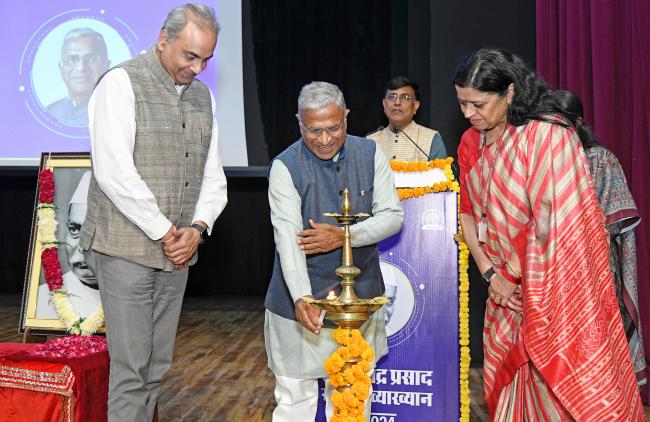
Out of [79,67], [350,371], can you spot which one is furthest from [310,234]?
[79,67]

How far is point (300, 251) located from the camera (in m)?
2.26

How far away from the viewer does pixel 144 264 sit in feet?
7.33

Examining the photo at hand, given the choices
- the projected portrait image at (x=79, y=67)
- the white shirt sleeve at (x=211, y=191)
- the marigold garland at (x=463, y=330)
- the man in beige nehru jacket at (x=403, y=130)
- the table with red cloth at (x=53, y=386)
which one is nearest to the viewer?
the white shirt sleeve at (x=211, y=191)

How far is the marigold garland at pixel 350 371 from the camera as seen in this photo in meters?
1.76

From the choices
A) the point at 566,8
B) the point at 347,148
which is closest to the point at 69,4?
the point at 566,8

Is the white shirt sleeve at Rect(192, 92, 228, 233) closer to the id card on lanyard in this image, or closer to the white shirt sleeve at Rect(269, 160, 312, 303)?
the white shirt sleeve at Rect(269, 160, 312, 303)

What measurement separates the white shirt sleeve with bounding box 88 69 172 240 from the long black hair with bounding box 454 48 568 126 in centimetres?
99

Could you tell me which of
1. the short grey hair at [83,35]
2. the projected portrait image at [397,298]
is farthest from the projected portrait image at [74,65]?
the projected portrait image at [397,298]

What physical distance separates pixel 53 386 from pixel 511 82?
190 cm

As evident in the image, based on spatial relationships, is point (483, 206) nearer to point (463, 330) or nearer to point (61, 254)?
point (463, 330)

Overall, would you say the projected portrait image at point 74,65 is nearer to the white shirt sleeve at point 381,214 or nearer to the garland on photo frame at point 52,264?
the garland on photo frame at point 52,264

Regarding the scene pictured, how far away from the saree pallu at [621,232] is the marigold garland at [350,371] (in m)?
1.49

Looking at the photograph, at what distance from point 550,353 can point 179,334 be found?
13.4 feet

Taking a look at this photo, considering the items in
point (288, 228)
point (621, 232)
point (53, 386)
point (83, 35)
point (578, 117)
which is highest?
point (83, 35)
